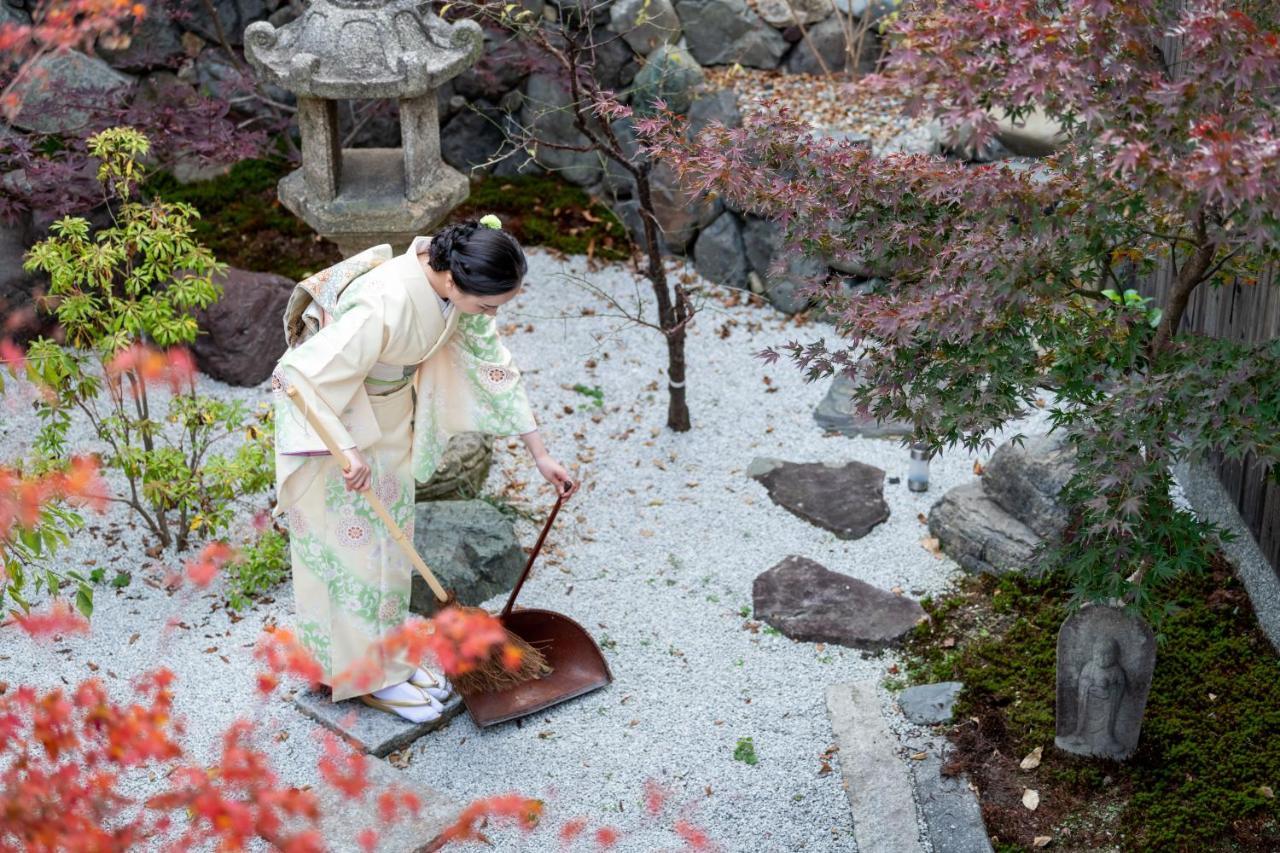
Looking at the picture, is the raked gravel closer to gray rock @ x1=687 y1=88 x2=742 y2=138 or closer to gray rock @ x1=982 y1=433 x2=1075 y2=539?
gray rock @ x1=982 y1=433 x2=1075 y2=539

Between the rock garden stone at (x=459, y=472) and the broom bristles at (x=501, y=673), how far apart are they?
1162 millimetres

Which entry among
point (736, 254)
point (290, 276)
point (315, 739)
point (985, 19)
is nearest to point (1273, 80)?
point (985, 19)

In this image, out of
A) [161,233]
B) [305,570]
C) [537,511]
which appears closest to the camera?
[305,570]

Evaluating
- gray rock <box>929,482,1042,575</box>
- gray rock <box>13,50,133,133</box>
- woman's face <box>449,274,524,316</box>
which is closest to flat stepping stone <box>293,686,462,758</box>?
woman's face <box>449,274,524,316</box>

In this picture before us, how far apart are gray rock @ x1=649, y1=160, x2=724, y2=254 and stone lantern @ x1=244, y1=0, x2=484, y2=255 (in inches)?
101

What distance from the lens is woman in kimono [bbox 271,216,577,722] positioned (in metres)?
3.64

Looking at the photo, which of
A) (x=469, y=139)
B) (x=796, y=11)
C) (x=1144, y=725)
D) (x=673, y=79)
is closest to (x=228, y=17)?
(x=469, y=139)

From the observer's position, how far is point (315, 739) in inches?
162

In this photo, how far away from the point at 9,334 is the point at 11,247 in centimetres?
46

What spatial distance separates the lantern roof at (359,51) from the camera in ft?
15.2

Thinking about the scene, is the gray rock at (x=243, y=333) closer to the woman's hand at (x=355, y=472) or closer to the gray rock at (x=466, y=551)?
the gray rock at (x=466, y=551)

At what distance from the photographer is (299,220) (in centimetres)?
774

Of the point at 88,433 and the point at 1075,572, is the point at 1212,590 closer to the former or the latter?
the point at 1075,572

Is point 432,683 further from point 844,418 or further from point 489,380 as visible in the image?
point 844,418
